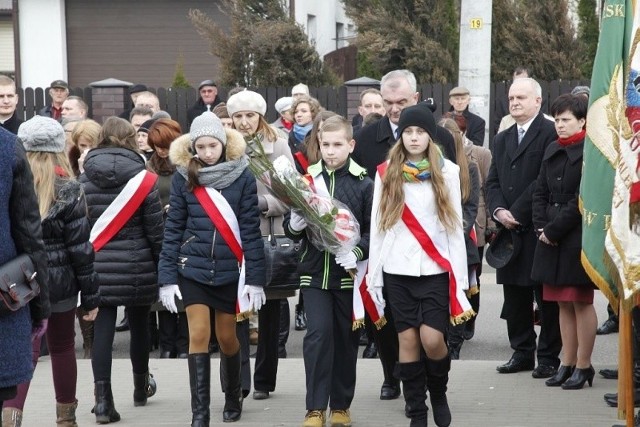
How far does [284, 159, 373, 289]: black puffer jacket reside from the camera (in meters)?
7.35

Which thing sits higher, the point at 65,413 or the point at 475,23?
the point at 475,23

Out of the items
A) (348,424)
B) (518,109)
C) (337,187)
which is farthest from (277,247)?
(518,109)

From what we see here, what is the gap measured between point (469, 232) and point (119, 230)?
2.63m

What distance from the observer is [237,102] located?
848 centimetres

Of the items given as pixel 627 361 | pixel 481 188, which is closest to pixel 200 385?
pixel 627 361

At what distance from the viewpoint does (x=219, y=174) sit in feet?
24.1

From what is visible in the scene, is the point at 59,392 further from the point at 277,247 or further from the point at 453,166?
the point at 453,166

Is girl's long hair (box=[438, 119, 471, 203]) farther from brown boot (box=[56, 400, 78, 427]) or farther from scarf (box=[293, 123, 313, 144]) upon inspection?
scarf (box=[293, 123, 313, 144])

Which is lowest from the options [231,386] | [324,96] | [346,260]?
[231,386]

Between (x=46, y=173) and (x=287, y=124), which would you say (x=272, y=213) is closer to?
(x=46, y=173)

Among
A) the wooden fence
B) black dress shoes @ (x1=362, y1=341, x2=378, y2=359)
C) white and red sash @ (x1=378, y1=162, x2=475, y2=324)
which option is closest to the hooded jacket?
white and red sash @ (x1=378, y1=162, x2=475, y2=324)

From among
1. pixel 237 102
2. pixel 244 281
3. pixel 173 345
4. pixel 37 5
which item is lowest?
pixel 173 345

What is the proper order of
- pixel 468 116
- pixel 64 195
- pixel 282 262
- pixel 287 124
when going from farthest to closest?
1. pixel 468 116
2. pixel 287 124
3. pixel 282 262
4. pixel 64 195

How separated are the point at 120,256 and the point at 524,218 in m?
2.95
